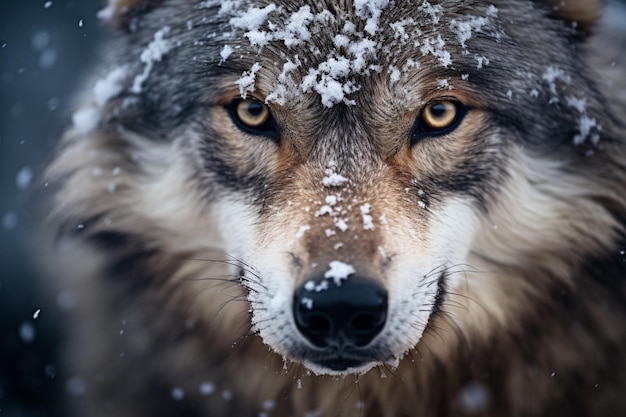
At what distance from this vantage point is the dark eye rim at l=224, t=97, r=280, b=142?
217cm

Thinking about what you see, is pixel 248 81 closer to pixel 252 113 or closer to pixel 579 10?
pixel 252 113

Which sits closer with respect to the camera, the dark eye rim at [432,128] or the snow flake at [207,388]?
the dark eye rim at [432,128]

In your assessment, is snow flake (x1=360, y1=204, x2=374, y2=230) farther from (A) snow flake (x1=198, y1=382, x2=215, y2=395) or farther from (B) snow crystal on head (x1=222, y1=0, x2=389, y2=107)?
(A) snow flake (x1=198, y1=382, x2=215, y2=395)

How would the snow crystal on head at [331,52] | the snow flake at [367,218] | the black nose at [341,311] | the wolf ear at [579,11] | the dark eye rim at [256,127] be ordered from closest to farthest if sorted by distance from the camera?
1. the black nose at [341,311]
2. the snow flake at [367,218]
3. the snow crystal on head at [331,52]
4. the dark eye rim at [256,127]
5. the wolf ear at [579,11]

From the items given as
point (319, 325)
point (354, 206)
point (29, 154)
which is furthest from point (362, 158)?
point (29, 154)

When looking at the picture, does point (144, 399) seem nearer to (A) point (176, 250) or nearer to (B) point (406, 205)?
(A) point (176, 250)

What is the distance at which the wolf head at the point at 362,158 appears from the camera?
74.5 inches

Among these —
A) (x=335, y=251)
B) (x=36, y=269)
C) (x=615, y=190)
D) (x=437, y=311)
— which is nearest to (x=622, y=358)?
(x=615, y=190)

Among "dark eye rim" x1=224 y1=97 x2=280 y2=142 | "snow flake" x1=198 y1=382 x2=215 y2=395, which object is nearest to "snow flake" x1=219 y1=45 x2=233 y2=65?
"dark eye rim" x1=224 y1=97 x2=280 y2=142

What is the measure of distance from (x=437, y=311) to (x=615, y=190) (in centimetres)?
80

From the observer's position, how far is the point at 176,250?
258 cm

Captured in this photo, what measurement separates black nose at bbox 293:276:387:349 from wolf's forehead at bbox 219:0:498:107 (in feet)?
2.03

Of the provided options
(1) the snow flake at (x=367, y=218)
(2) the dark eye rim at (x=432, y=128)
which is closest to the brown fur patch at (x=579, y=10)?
(2) the dark eye rim at (x=432, y=128)

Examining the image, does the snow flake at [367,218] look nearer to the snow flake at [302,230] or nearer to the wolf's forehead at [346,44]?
the snow flake at [302,230]
